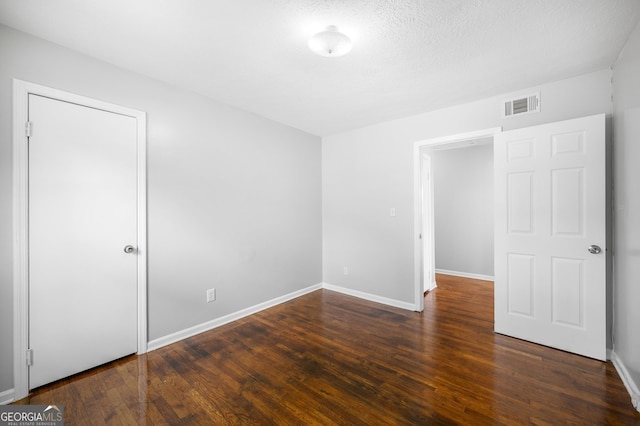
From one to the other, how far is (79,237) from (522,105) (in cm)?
436

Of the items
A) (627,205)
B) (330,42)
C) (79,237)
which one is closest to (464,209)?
(627,205)

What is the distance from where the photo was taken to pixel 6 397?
1.78 m

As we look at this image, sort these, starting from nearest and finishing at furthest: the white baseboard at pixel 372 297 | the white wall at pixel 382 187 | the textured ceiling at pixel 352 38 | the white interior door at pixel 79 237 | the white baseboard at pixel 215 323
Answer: the textured ceiling at pixel 352 38, the white interior door at pixel 79 237, the white baseboard at pixel 215 323, the white wall at pixel 382 187, the white baseboard at pixel 372 297

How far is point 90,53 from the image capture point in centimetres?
213

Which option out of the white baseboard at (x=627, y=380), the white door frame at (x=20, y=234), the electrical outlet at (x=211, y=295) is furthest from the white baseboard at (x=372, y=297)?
the white door frame at (x=20, y=234)

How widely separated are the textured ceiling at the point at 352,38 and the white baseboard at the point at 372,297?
8.70 feet

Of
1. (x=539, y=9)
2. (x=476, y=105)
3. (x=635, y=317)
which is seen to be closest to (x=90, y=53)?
(x=539, y=9)

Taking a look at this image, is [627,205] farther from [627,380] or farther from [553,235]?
[627,380]

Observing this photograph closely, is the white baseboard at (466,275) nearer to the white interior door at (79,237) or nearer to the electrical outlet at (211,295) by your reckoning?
the electrical outlet at (211,295)

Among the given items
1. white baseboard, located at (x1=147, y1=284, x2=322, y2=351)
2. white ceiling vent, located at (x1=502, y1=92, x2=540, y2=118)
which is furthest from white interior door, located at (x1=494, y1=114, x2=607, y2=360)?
white baseboard, located at (x1=147, y1=284, x2=322, y2=351)

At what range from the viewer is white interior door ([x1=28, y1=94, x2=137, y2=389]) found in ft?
6.37

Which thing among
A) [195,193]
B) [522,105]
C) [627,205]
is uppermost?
[522,105]

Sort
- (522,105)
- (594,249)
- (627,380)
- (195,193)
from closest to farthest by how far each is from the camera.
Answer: (627,380), (594,249), (522,105), (195,193)

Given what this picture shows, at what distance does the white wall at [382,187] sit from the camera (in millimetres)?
2914
